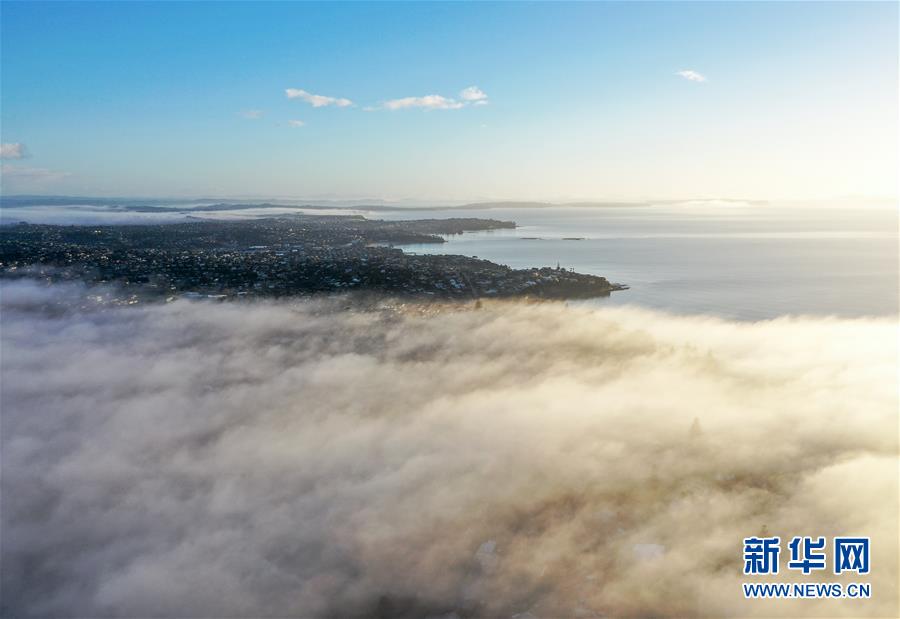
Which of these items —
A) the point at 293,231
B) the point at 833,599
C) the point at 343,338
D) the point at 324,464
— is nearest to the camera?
the point at 833,599

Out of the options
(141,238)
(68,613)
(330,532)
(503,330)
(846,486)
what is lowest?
(68,613)

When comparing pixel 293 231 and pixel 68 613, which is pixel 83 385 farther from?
pixel 293 231

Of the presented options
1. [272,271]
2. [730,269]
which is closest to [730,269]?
→ [730,269]

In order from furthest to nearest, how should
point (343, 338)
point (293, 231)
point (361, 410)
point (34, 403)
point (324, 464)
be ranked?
point (293, 231)
point (343, 338)
point (34, 403)
point (361, 410)
point (324, 464)

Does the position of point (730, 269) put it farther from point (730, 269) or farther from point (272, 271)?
point (272, 271)

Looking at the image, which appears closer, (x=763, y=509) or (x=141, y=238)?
(x=763, y=509)

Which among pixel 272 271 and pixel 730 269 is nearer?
→ pixel 272 271

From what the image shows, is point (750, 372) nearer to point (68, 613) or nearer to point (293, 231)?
point (68, 613)

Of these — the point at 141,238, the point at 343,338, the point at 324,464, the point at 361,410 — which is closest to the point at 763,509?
the point at 324,464

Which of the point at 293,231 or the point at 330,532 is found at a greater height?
the point at 293,231
